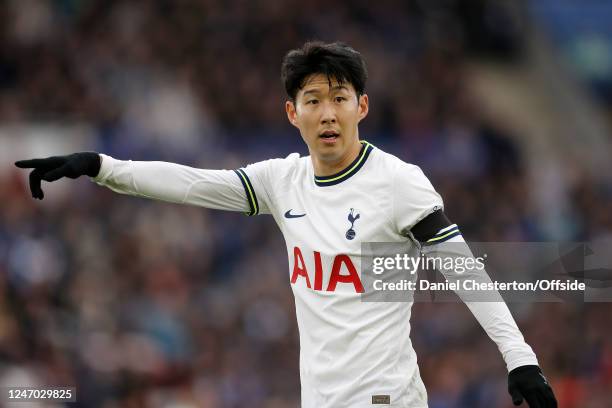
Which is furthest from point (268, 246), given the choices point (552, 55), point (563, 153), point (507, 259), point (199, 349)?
point (552, 55)

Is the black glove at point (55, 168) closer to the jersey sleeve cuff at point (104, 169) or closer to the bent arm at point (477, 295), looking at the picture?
the jersey sleeve cuff at point (104, 169)

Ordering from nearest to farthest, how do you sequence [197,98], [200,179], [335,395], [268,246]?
[335,395] < [200,179] < [268,246] < [197,98]

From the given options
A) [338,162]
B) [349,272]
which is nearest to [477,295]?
[349,272]

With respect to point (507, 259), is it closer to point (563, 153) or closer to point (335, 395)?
point (335, 395)

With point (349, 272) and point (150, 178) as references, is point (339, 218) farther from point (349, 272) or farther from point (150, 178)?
point (150, 178)

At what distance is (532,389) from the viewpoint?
4363 millimetres

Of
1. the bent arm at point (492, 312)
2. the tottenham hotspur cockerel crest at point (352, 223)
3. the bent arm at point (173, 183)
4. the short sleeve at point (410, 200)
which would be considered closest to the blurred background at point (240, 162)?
the bent arm at point (173, 183)

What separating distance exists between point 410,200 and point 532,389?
0.87 meters

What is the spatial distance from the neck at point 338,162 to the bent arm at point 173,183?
0.38m

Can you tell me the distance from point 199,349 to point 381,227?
5.76 metres

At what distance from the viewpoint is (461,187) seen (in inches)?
479

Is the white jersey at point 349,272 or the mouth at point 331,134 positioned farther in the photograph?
the mouth at point 331,134

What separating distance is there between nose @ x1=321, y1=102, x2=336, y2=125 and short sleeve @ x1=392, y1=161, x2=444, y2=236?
0.34 metres

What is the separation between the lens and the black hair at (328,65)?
15.9ft
